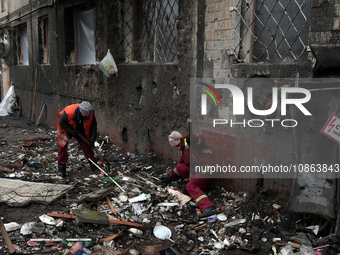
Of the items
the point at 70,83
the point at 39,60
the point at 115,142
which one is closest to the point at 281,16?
the point at 115,142

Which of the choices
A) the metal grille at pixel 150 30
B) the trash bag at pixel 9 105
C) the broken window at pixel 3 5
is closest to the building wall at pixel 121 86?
the metal grille at pixel 150 30

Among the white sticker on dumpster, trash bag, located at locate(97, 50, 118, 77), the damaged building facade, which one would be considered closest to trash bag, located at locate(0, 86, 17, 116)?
the damaged building facade

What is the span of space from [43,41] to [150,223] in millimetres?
8749

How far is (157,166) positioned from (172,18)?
8.64 ft

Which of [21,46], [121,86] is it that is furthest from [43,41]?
[121,86]

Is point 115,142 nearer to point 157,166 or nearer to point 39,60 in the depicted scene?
point 157,166

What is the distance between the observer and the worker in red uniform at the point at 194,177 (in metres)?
4.50

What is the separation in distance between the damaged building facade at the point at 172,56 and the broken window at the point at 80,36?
0.03 meters

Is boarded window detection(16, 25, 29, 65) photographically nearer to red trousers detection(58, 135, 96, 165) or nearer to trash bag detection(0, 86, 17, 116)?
trash bag detection(0, 86, 17, 116)

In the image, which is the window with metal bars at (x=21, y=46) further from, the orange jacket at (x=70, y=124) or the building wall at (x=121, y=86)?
the orange jacket at (x=70, y=124)

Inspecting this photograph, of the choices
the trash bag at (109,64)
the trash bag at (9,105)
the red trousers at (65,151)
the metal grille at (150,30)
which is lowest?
the red trousers at (65,151)

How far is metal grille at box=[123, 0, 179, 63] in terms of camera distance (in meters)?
5.96

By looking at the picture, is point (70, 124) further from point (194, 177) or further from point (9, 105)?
point (9, 105)

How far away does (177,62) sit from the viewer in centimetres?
569
